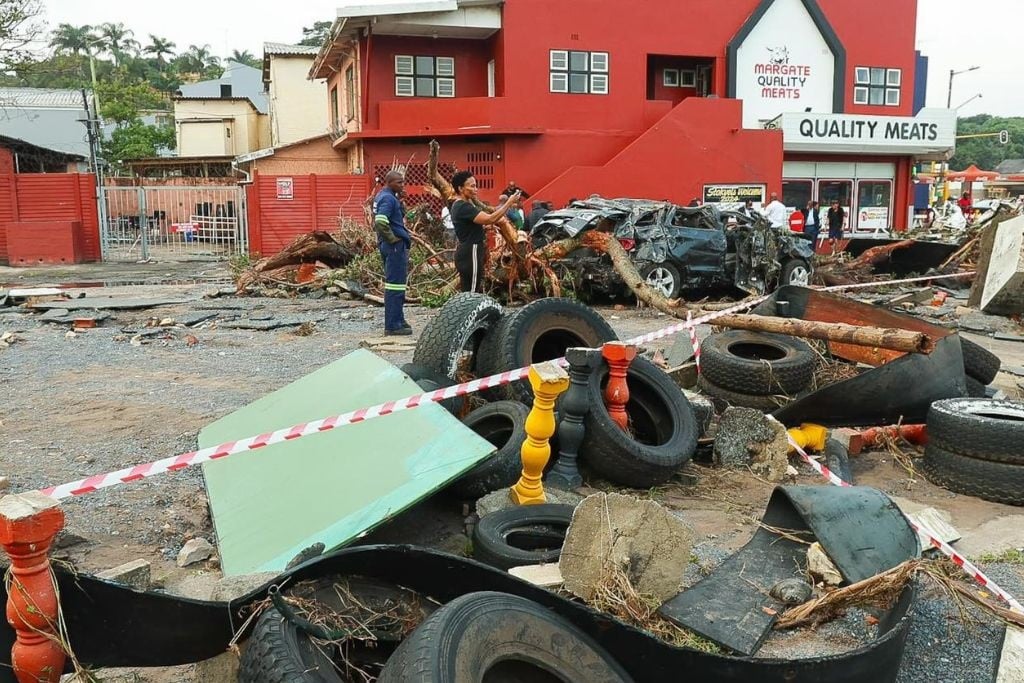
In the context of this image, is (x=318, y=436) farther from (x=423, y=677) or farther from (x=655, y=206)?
(x=655, y=206)

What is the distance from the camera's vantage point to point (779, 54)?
27.9 meters

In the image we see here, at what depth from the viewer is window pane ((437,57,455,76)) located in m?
25.9

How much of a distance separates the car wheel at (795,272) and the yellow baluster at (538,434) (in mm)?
11863

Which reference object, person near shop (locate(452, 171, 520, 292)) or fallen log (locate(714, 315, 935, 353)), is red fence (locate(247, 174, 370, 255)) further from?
fallen log (locate(714, 315, 935, 353))

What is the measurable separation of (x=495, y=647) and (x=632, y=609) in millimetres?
1011

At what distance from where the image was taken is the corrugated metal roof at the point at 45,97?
179 ft

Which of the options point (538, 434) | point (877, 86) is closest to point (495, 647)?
point (538, 434)

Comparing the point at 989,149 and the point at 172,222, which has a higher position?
the point at 989,149

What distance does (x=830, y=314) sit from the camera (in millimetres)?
7355

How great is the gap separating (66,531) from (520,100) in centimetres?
2151

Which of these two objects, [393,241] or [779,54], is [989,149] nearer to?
[779,54]

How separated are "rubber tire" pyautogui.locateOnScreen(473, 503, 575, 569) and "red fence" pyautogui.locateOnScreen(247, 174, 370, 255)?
19.5 meters

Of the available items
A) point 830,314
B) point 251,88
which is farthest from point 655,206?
point 251,88

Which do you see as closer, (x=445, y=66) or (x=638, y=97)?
(x=638, y=97)
